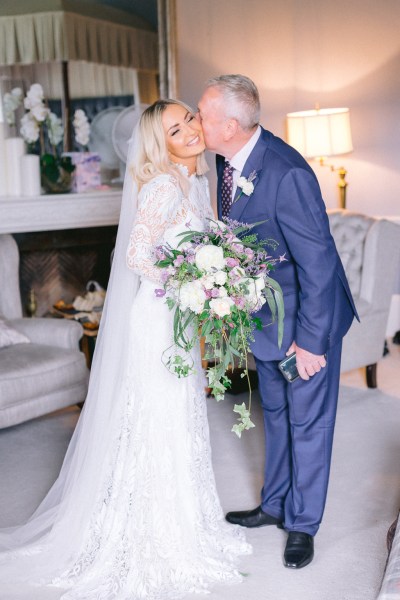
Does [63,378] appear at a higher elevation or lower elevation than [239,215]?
lower

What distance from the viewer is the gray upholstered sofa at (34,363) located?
4.86 meters

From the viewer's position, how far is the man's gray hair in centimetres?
321

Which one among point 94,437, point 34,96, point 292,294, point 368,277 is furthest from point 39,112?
point 292,294

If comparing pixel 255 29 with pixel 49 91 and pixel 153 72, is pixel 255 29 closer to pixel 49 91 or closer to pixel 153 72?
pixel 153 72

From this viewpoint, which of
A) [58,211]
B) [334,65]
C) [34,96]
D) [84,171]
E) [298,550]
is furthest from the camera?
[334,65]

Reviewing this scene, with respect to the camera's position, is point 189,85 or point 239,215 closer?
point 239,215

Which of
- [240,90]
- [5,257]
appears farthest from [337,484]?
[5,257]

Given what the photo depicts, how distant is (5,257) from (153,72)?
206 centimetres

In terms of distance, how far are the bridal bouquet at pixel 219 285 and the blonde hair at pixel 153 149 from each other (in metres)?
0.29

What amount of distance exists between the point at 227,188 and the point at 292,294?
1.74 ft

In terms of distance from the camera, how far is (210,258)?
289 cm

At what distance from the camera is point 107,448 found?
345 cm

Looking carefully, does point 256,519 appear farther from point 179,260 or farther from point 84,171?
point 84,171

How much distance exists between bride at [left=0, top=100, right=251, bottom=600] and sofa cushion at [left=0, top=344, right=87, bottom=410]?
4.40 ft
